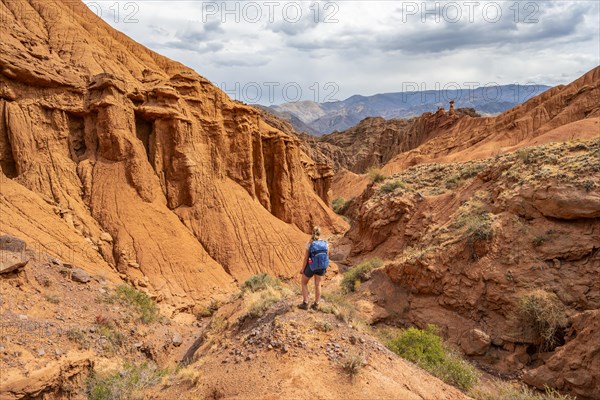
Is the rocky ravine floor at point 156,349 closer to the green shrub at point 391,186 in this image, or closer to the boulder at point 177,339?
the boulder at point 177,339

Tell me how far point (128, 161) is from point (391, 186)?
13.4 meters

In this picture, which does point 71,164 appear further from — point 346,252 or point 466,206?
point 466,206

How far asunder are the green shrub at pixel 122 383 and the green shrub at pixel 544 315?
9.38 m

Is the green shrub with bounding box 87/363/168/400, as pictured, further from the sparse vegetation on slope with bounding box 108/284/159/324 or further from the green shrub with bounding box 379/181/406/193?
the green shrub with bounding box 379/181/406/193

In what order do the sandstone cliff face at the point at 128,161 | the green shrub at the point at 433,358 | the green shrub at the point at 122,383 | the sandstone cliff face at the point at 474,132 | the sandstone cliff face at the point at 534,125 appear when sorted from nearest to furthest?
the green shrub at the point at 122,383
the green shrub at the point at 433,358
the sandstone cliff face at the point at 128,161
the sandstone cliff face at the point at 534,125
the sandstone cliff face at the point at 474,132

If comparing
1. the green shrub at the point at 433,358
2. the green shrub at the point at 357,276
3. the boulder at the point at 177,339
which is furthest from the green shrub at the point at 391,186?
the boulder at the point at 177,339

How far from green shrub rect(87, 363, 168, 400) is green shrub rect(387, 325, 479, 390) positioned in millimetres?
5491

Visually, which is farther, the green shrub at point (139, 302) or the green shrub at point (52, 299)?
the green shrub at point (139, 302)

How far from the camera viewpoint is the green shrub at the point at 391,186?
68.0ft

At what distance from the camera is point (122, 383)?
305 inches

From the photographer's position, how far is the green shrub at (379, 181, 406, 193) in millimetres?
20736

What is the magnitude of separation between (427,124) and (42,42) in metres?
59.6

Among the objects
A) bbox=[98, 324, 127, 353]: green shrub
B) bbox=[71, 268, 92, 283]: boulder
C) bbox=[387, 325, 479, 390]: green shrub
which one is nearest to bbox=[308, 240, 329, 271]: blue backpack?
bbox=[387, 325, 479, 390]: green shrub

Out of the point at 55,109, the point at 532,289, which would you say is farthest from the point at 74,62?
the point at 532,289
